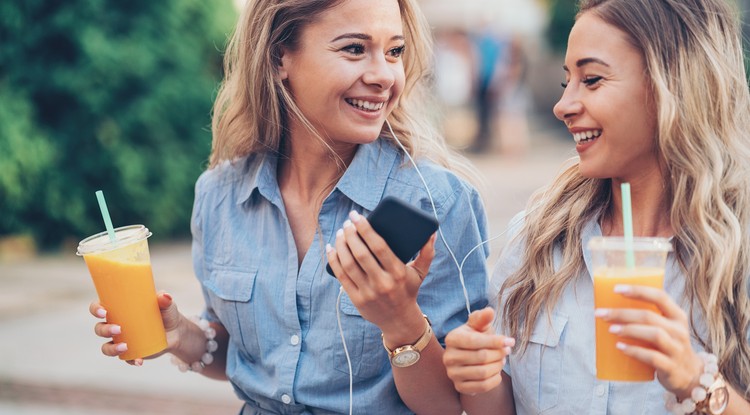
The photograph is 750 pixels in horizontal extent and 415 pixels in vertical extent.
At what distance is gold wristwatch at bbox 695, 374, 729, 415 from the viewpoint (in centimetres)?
190

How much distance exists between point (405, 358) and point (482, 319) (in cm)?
31

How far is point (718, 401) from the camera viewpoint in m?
1.92

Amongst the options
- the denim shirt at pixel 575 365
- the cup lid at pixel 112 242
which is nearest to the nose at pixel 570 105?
the denim shirt at pixel 575 365

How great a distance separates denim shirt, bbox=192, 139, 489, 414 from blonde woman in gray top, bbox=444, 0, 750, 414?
26cm

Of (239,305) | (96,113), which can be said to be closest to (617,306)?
(239,305)

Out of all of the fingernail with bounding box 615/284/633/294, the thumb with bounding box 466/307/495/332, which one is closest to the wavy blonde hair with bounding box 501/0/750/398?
the fingernail with bounding box 615/284/633/294

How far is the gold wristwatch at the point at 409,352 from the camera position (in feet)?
7.37

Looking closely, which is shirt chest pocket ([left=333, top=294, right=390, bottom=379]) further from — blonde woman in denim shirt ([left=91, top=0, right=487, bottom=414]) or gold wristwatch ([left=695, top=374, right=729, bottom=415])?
gold wristwatch ([left=695, top=374, right=729, bottom=415])

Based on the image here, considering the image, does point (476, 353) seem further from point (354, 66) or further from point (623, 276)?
point (354, 66)

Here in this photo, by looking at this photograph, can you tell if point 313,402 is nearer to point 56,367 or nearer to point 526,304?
point 526,304

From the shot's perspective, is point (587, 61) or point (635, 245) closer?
point (635, 245)

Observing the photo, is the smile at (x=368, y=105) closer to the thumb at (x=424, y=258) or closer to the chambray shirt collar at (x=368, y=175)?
the chambray shirt collar at (x=368, y=175)

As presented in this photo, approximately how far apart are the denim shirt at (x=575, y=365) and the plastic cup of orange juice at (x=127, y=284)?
948mm

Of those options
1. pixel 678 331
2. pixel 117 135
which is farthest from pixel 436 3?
pixel 678 331
